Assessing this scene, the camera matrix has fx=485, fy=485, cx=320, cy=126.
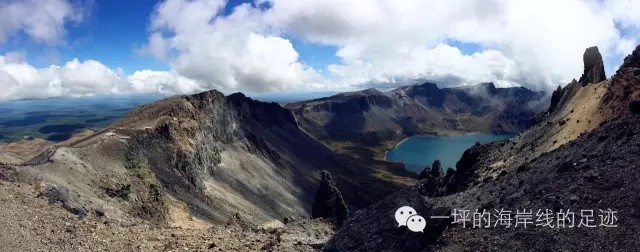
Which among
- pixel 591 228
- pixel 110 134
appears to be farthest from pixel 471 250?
pixel 110 134

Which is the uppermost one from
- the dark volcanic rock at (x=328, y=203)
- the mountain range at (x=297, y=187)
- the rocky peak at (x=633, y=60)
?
the rocky peak at (x=633, y=60)

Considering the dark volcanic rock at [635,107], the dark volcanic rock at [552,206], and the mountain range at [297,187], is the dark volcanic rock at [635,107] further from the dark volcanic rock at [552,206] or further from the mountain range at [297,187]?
the dark volcanic rock at [552,206]

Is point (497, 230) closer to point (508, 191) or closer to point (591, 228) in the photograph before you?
point (591, 228)

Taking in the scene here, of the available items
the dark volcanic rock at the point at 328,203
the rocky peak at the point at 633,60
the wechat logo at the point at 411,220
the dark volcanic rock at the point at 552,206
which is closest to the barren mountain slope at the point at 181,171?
the dark volcanic rock at the point at 328,203

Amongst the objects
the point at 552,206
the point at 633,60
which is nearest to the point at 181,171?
the point at 633,60

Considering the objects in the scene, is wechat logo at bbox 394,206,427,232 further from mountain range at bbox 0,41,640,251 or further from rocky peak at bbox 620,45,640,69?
rocky peak at bbox 620,45,640,69

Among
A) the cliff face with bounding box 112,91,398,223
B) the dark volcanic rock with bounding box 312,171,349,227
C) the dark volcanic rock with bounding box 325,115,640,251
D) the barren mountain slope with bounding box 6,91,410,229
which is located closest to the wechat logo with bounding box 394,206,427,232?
the dark volcanic rock with bounding box 325,115,640,251

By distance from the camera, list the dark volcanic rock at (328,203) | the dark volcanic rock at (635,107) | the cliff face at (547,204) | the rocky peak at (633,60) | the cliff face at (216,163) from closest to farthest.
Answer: the cliff face at (547,204)
the dark volcanic rock at (635,107)
the rocky peak at (633,60)
the dark volcanic rock at (328,203)
the cliff face at (216,163)

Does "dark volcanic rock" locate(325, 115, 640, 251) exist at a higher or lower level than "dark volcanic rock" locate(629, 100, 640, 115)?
lower
